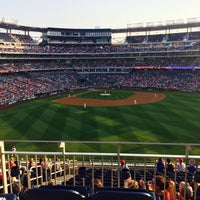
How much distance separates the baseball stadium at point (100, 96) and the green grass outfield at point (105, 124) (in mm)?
120

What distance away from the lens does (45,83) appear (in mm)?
74500

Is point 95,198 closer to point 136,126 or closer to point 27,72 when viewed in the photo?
point 136,126

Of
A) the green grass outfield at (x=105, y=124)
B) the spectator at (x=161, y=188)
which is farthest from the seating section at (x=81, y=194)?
the green grass outfield at (x=105, y=124)

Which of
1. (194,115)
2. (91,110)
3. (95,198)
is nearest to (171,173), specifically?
(95,198)

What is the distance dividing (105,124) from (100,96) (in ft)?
88.1

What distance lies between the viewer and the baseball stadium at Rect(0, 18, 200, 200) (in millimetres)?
24703

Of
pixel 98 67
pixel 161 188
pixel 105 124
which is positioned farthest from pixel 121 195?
pixel 98 67

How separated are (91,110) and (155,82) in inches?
1592

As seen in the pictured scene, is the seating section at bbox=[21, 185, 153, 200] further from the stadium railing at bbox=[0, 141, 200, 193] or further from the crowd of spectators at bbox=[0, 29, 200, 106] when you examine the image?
the crowd of spectators at bbox=[0, 29, 200, 106]

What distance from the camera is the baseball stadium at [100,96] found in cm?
2470

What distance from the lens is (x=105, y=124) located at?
3588 centimetres

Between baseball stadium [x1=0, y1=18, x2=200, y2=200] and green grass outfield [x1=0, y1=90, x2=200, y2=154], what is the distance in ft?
0.39

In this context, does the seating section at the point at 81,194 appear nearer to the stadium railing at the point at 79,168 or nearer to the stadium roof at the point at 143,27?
the stadium railing at the point at 79,168

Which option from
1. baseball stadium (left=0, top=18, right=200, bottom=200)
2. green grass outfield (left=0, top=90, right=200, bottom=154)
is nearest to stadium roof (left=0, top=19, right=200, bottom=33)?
baseball stadium (left=0, top=18, right=200, bottom=200)
